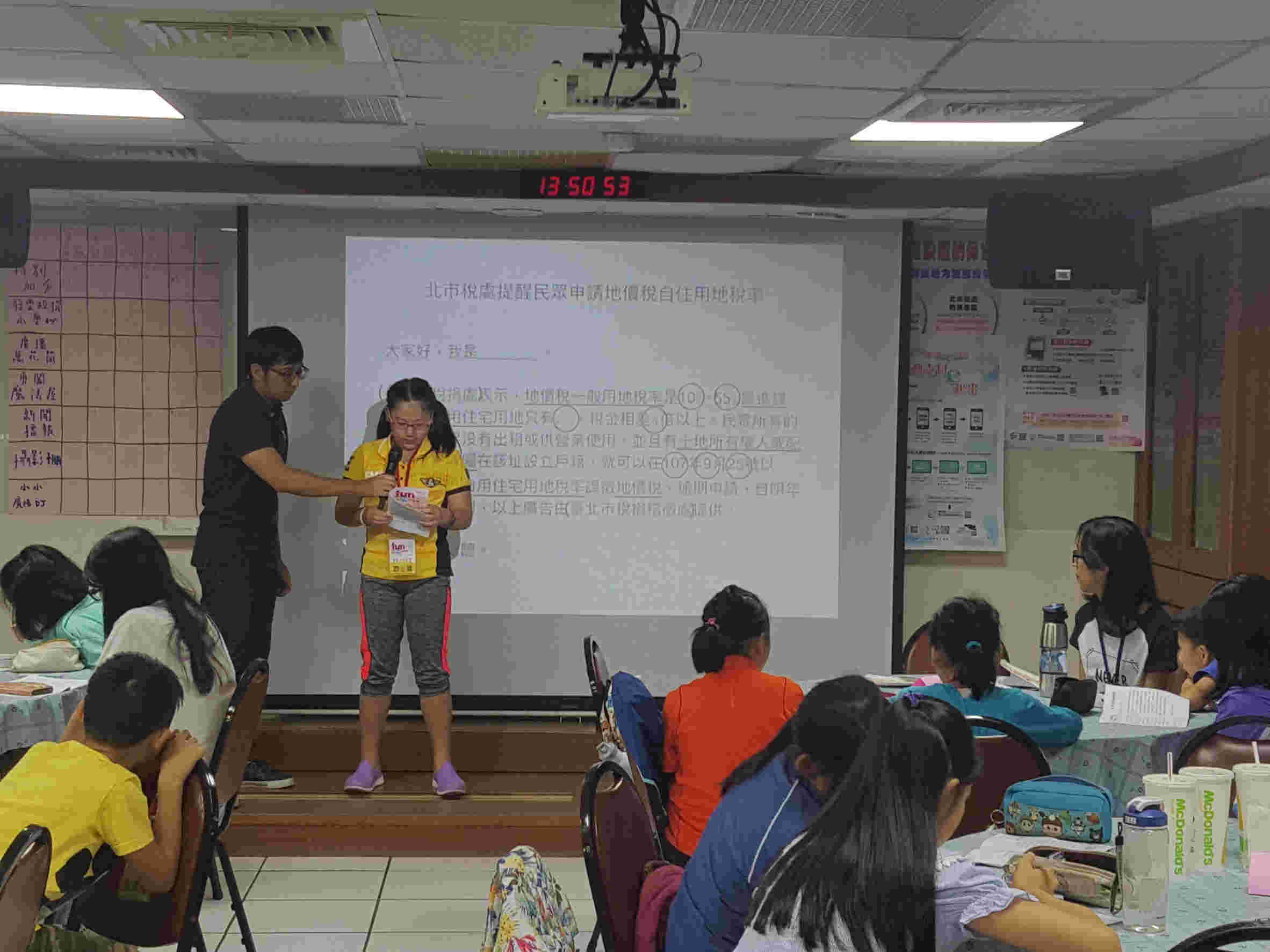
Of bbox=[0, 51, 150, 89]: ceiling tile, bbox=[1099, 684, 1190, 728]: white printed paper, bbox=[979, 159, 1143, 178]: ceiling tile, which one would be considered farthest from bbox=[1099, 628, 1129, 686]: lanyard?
bbox=[0, 51, 150, 89]: ceiling tile

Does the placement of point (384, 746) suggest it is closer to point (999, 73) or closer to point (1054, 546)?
point (1054, 546)

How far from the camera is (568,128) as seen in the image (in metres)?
4.29

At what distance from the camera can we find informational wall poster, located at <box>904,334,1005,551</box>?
576cm

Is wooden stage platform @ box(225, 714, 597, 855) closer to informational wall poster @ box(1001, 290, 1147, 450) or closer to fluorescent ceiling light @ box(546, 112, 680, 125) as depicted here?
informational wall poster @ box(1001, 290, 1147, 450)

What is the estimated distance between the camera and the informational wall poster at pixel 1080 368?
5801 millimetres

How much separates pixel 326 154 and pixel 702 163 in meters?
1.37

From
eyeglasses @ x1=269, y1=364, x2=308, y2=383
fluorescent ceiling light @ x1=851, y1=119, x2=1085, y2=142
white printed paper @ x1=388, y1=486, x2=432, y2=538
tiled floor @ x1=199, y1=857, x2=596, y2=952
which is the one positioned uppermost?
fluorescent ceiling light @ x1=851, y1=119, x2=1085, y2=142

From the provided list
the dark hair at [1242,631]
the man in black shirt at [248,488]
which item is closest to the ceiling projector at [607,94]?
the dark hair at [1242,631]

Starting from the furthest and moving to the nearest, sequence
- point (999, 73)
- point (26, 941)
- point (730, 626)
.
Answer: point (999, 73)
point (730, 626)
point (26, 941)

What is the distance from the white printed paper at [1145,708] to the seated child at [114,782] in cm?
229

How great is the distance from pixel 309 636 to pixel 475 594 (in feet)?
2.29

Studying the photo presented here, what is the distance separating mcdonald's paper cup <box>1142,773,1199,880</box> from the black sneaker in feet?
11.5

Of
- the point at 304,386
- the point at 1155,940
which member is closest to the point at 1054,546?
the point at 304,386

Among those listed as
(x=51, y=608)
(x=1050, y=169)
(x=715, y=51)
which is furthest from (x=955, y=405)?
(x=51, y=608)
